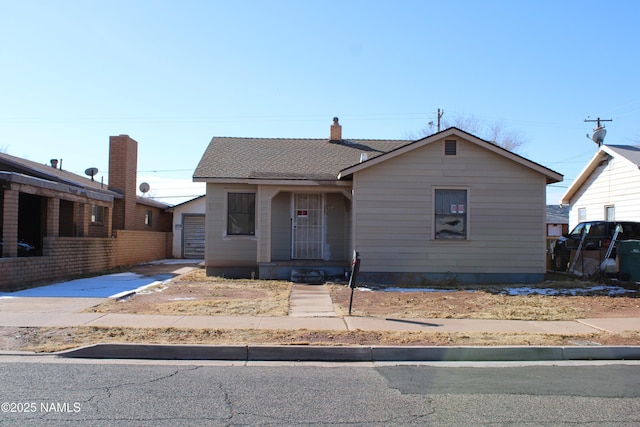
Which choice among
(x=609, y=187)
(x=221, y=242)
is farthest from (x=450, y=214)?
(x=609, y=187)

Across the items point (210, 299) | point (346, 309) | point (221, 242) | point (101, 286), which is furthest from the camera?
point (221, 242)

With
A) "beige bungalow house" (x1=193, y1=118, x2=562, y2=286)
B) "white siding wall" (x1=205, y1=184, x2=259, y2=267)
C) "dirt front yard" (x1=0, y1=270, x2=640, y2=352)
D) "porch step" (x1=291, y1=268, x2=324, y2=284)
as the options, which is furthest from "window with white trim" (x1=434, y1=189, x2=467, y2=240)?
"white siding wall" (x1=205, y1=184, x2=259, y2=267)

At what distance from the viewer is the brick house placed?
42.8ft

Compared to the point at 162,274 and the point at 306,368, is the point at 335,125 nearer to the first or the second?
the point at 162,274

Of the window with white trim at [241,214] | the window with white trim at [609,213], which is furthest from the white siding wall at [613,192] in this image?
the window with white trim at [241,214]

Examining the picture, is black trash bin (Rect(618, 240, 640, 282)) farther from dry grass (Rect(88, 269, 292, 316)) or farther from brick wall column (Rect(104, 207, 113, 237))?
brick wall column (Rect(104, 207, 113, 237))

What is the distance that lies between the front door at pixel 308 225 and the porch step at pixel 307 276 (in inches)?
61.7

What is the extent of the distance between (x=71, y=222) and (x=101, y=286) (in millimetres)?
4583

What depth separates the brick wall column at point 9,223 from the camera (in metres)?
12.8

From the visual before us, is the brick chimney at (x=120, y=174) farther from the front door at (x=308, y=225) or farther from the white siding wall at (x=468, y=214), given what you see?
the white siding wall at (x=468, y=214)

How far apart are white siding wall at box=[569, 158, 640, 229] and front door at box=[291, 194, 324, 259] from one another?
1118 cm

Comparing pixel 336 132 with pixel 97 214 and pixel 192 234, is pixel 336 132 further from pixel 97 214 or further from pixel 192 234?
pixel 192 234

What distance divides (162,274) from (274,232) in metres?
4.05

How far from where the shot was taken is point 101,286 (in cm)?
1374
